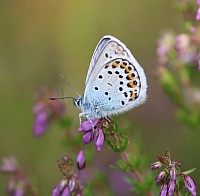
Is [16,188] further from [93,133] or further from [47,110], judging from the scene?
[93,133]

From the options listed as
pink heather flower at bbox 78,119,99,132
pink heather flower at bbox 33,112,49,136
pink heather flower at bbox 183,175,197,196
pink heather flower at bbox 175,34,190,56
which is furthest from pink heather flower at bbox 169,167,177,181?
pink heather flower at bbox 33,112,49,136

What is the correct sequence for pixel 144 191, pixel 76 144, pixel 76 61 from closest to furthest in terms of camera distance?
pixel 144 191
pixel 76 144
pixel 76 61

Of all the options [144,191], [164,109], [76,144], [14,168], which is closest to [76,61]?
[164,109]

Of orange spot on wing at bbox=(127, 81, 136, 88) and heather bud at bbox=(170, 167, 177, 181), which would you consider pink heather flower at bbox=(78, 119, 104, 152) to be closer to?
orange spot on wing at bbox=(127, 81, 136, 88)

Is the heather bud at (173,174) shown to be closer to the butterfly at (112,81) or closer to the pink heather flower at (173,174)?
the pink heather flower at (173,174)

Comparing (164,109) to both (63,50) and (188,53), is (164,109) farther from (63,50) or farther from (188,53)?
(188,53)

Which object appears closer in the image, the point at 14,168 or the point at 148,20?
the point at 14,168

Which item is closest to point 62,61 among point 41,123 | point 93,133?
point 41,123
